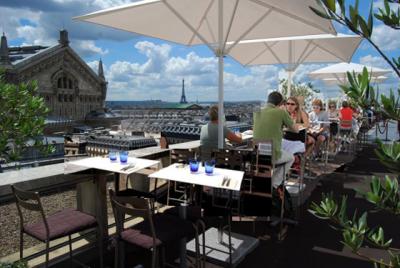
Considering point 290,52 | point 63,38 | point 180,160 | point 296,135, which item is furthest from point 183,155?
point 63,38

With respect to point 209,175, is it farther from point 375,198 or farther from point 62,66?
point 62,66

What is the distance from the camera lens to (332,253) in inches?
155

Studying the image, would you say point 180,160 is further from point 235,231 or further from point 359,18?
point 359,18

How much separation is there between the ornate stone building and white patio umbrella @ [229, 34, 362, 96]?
1751 inches

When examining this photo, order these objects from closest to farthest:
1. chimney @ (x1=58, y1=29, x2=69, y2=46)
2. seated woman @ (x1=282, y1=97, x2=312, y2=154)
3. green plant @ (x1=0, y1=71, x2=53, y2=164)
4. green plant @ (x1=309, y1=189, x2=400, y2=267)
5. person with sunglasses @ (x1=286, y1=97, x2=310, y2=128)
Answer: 1. green plant @ (x1=309, y1=189, x2=400, y2=267)
2. green plant @ (x1=0, y1=71, x2=53, y2=164)
3. seated woman @ (x1=282, y1=97, x2=312, y2=154)
4. person with sunglasses @ (x1=286, y1=97, x2=310, y2=128)
5. chimney @ (x1=58, y1=29, x2=69, y2=46)

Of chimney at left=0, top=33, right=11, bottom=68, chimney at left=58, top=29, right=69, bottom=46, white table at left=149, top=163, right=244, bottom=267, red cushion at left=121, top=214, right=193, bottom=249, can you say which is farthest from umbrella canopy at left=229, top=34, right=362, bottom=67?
chimney at left=58, top=29, right=69, bottom=46

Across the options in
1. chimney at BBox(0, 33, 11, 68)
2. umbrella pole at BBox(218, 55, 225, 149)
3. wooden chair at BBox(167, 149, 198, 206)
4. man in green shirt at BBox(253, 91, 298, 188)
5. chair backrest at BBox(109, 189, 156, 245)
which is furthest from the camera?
chimney at BBox(0, 33, 11, 68)

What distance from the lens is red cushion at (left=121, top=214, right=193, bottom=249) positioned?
266cm

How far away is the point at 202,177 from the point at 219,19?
233 centimetres

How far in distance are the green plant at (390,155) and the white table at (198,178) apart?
1995 mm

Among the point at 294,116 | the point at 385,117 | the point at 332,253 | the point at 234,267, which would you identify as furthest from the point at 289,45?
the point at 385,117

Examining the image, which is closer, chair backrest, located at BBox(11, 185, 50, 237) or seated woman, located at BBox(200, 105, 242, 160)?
chair backrest, located at BBox(11, 185, 50, 237)

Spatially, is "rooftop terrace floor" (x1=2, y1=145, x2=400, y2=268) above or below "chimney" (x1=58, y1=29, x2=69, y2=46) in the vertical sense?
below

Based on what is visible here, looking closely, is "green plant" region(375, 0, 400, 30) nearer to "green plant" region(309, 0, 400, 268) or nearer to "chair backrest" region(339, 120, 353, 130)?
"green plant" region(309, 0, 400, 268)
